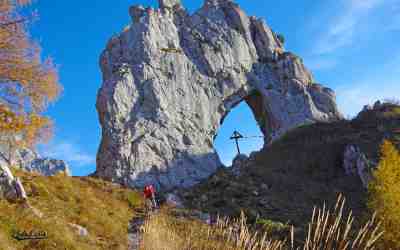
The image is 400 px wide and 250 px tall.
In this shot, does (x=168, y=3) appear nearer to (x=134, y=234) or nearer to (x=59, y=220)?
(x=134, y=234)

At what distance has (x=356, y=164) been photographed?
28641 millimetres

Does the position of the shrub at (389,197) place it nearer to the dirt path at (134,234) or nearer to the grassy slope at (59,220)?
the dirt path at (134,234)

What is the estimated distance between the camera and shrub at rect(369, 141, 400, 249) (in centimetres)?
1486

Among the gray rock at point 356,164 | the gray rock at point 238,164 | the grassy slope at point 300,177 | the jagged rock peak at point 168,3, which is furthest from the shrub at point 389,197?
the jagged rock peak at point 168,3

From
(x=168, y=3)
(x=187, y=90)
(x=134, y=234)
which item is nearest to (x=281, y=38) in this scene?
(x=168, y=3)

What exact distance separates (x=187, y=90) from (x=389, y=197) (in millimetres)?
26230

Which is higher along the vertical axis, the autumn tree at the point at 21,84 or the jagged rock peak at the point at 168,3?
the jagged rock peak at the point at 168,3

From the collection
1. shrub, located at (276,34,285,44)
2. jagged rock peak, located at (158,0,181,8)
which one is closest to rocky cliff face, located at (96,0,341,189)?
jagged rock peak, located at (158,0,181,8)

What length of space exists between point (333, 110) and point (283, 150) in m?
13.4

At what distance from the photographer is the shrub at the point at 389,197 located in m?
14.9

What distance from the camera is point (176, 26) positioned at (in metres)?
44.9

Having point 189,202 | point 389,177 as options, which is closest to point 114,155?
point 189,202

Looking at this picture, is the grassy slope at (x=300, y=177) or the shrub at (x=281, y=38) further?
the shrub at (x=281, y=38)

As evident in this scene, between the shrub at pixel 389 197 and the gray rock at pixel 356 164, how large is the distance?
7.11 m
